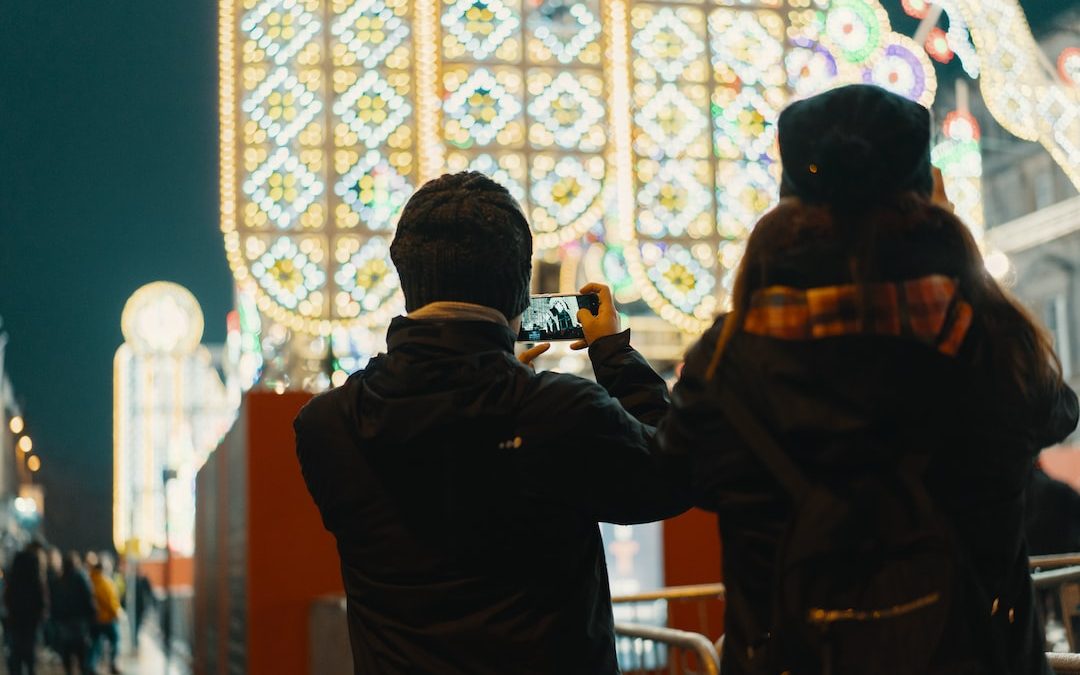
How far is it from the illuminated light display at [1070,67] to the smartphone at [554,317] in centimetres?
996

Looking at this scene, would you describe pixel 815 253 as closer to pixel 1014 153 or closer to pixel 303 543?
pixel 303 543

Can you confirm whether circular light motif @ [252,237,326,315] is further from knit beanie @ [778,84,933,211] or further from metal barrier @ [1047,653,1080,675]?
knit beanie @ [778,84,933,211]

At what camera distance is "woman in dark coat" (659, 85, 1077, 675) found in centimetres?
178

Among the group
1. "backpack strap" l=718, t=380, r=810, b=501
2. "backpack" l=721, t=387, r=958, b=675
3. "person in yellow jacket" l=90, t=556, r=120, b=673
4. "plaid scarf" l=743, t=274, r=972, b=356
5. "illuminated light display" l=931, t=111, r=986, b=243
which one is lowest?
"person in yellow jacket" l=90, t=556, r=120, b=673

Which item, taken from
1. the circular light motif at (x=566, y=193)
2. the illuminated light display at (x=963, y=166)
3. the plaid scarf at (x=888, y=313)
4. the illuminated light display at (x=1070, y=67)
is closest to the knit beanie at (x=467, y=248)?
the plaid scarf at (x=888, y=313)

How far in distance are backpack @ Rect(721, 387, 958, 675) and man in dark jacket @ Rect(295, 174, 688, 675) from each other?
52 centimetres

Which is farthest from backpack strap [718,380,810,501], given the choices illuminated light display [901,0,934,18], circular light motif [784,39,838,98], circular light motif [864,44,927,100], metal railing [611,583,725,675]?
illuminated light display [901,0,934,18]

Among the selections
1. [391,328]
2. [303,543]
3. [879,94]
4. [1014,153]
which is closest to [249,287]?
[303,543]

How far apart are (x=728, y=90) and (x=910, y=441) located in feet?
27.8

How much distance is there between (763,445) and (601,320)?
901mm

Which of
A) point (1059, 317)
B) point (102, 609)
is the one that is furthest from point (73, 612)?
point (1059, 317)

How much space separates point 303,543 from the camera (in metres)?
A: 8.02

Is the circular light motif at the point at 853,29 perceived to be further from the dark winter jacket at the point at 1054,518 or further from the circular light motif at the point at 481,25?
the dark winter jacket at the point at 1054,518

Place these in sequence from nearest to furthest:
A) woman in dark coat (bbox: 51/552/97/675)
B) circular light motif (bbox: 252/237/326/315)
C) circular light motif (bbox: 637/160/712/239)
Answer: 1. circular light motif (bbox: 252/237/326/315)
2. circular light motif (bbox: 637/160/712/239)
3. woman in dark coat (bbox: 51/552/97/675)
